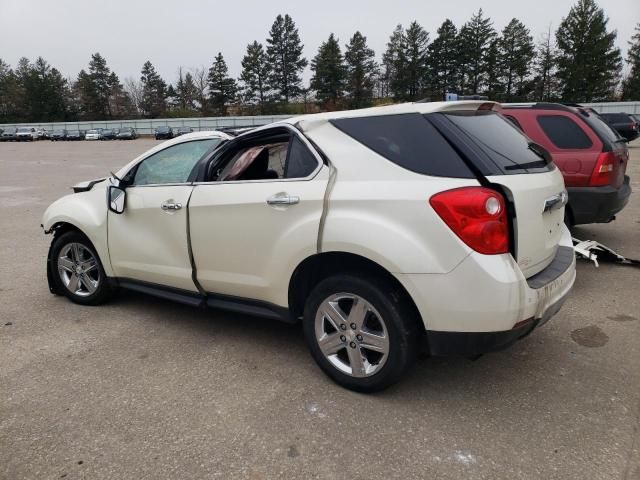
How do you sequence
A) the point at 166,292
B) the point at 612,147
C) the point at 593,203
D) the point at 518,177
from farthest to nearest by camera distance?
the point at 612,147 < the point at 593,203 < the point at 166,292 < the point at 518,177

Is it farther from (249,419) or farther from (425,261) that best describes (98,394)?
(425,261)

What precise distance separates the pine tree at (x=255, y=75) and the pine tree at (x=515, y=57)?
32676 millimetres

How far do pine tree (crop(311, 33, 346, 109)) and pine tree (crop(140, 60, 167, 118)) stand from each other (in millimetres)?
29893

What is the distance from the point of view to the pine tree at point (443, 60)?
67.7 meters

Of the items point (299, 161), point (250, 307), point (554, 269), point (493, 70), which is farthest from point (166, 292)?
point (493, 70)

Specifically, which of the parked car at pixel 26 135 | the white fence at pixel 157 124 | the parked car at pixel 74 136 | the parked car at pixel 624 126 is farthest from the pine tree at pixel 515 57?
the parked car at pixel 26 135

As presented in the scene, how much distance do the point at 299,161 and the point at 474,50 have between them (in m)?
70.5

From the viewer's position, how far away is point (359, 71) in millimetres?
70688

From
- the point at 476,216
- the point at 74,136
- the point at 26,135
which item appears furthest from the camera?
the point at 74,136

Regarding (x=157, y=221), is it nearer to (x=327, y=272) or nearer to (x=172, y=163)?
(x=172, y=163)

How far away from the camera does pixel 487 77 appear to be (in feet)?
217

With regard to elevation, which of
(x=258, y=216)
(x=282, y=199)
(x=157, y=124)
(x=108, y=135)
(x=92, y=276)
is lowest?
(x=92, y=276)

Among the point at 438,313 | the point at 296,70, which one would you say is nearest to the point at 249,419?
the point at 438,313

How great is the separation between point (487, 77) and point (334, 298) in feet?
231
